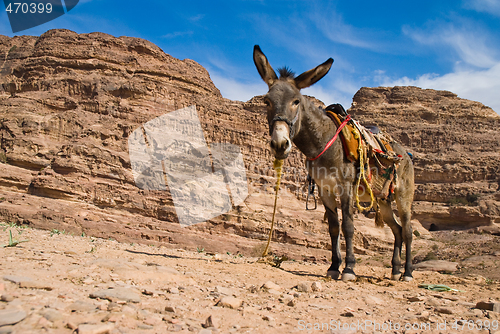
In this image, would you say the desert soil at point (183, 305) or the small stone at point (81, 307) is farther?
the small stone at point (81, 307)

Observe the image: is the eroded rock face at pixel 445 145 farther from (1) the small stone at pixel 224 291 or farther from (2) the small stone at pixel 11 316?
(2) the small stone at pixel 11 316

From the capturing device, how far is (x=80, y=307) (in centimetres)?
264

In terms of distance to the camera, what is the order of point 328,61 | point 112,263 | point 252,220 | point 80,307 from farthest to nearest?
point 252,220 → point 328,61 → point 112,263 → point 80,307

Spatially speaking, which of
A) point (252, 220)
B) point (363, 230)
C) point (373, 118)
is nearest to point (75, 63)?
point (252, 220)

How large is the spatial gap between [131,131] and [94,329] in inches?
1392

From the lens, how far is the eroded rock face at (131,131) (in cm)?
2244

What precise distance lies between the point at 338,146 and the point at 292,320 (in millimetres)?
3663

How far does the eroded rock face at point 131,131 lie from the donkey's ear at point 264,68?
49.0 feet

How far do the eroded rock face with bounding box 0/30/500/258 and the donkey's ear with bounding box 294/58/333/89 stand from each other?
15.4m

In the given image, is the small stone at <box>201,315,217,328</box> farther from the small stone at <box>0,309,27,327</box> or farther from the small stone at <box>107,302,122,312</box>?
the small stone at <box>0,309,27,327</box>

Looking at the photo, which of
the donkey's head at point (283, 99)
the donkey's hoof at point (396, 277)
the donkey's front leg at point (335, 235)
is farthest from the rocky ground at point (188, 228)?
the donkey's head at point (283, 99)

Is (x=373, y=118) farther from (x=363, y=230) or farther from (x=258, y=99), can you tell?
(x=363, y=230)

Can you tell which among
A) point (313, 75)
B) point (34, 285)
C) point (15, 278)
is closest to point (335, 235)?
point (313, 75)

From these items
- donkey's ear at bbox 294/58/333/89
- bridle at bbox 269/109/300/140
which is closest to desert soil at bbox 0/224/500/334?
bridle at bbox 269/109/300/140
